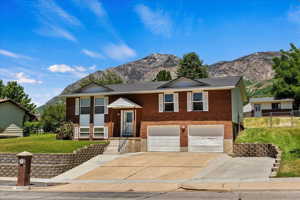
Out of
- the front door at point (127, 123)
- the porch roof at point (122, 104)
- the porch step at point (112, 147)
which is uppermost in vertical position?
the porch roof at point (122, 104)

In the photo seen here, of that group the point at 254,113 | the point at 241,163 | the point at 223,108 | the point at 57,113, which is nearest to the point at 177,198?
the point at 241,163

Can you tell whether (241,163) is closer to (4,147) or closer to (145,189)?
(145,189)

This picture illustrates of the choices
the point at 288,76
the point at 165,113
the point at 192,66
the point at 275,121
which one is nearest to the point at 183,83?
the point at 165,113

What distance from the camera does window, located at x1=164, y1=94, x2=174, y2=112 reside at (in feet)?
89.1

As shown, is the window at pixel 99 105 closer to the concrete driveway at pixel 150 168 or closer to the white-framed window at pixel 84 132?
the white-framed window at pixel 84 132

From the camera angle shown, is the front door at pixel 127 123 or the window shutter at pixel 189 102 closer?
the window shutter at pixel 189 102

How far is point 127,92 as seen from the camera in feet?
92.8

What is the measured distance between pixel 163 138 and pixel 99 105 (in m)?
7.03

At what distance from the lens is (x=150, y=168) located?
19.0 m

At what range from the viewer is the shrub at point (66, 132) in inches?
1152

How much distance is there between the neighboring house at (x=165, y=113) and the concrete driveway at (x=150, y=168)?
426cm

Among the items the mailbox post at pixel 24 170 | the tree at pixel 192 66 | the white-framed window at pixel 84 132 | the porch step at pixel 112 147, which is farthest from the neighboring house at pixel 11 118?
the tree at pixel 192 66

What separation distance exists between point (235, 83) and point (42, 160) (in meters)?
15.8

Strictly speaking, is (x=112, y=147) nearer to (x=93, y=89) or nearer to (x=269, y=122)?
(x=93, y=89)
